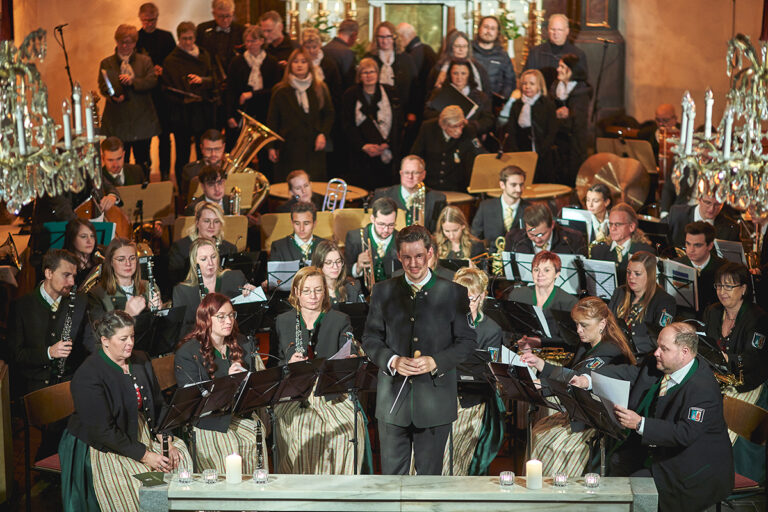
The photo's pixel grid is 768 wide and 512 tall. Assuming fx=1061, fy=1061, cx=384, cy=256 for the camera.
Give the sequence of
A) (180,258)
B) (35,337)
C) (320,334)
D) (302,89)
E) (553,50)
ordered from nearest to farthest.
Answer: (320,334), (35,337), (180,258), (302,89), (553,50)

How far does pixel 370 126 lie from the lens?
10.5 m


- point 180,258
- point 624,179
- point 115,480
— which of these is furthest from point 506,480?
point 624,179

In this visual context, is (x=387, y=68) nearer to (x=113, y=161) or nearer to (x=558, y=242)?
(x=113, y=161)

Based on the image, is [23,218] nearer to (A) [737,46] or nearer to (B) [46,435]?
(B) [46,435]

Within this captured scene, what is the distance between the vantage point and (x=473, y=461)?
6.22m

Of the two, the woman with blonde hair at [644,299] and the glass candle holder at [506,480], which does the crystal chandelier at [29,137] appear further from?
the woman with blonde hair at [644,299]

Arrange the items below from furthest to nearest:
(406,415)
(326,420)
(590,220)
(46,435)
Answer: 1. (590,220)
2. (46,435)
3. (326,420)
4. (406,415)

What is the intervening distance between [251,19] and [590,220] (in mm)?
5922

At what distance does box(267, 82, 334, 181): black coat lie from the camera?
1023 cm

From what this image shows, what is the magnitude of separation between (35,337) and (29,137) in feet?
7.68

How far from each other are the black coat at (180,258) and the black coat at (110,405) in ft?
6.92

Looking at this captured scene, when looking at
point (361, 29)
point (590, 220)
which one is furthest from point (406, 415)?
point (361, 29)

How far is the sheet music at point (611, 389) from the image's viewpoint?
5180mm

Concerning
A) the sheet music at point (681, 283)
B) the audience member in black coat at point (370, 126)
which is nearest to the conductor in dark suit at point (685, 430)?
the sheet music at point (681, 283)
